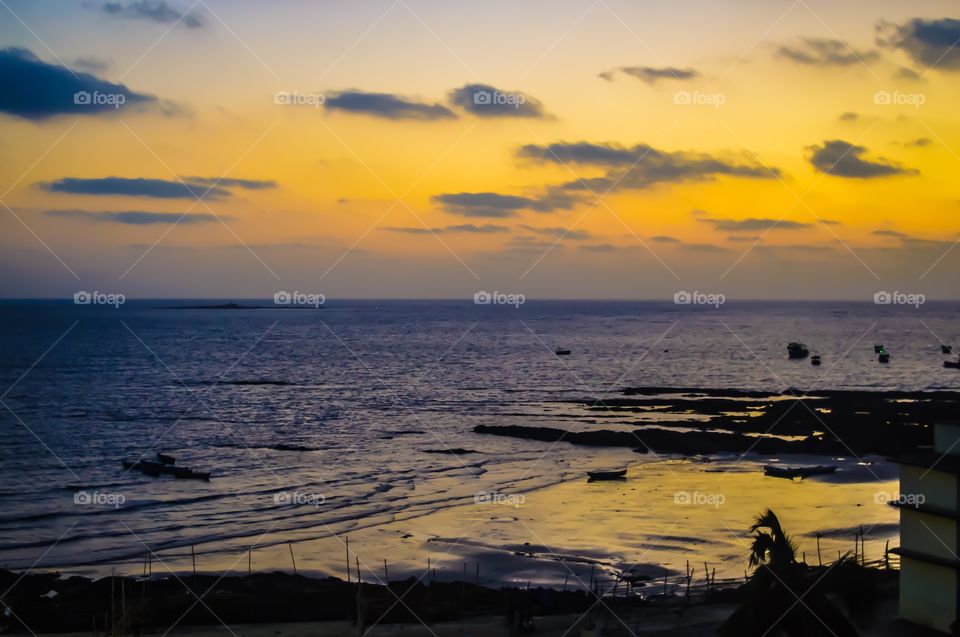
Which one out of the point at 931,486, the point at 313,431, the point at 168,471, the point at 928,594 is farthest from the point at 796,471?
the point at 313,431

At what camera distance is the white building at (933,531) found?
1659 centimetres

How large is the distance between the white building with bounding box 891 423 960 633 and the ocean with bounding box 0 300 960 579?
1292cm

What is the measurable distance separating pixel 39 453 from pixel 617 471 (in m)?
33.9

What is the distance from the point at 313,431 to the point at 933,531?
51.6 metres

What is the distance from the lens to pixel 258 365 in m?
121

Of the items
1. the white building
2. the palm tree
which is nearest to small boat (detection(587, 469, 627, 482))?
the white building

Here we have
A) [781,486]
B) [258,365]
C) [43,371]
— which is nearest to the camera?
[781,486]

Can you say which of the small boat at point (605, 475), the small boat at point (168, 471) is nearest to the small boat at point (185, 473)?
the small boat at point (168, 471)

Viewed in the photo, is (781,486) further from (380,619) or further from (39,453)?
(39,453)

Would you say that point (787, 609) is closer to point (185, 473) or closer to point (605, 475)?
point (605, 475)

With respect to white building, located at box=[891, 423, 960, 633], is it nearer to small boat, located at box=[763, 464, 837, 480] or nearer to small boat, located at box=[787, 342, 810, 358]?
small boat, located at box=[763, 464, 837, 480]

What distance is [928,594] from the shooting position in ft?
56.2

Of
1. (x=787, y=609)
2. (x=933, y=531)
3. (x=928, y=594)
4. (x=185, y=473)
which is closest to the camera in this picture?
(x=787, y=609)

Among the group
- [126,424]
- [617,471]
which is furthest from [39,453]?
[617,471]
